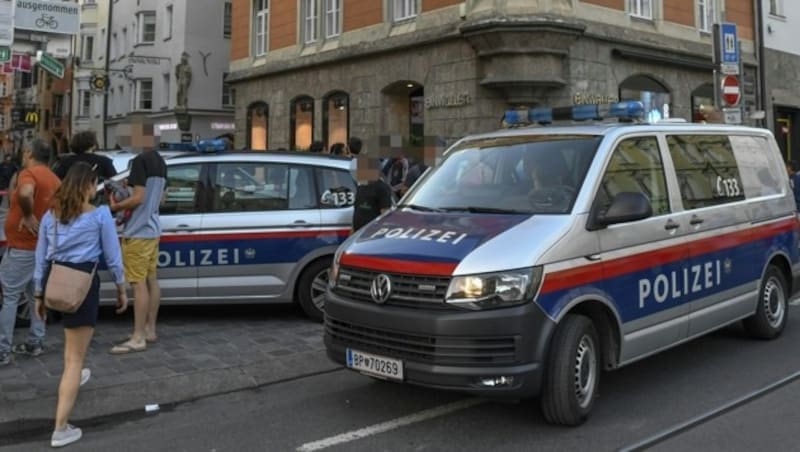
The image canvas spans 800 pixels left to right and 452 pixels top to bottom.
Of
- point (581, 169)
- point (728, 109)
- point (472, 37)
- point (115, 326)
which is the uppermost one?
point (472, 37)

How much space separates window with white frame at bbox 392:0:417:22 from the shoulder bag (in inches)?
591

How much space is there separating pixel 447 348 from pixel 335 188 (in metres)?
4.00

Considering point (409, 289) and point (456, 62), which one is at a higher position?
point (456, 62)

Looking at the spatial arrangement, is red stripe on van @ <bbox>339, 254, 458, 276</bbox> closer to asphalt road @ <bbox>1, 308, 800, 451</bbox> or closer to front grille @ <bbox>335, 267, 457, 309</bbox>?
front grille @ <bbox>335, 267, 457, 309</bbox>

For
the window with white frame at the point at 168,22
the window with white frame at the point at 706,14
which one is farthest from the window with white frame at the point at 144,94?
the window with white frame at the point at 706,14

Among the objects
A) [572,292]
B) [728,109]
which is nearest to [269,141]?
[728,109]

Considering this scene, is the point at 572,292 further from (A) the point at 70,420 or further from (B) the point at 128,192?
(B) the point at 128,192

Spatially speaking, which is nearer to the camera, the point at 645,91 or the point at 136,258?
the point at 136,258

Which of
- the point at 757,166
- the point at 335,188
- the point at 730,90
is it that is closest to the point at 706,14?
the point at 730,90

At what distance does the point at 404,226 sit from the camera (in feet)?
16.3

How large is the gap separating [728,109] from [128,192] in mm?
10509

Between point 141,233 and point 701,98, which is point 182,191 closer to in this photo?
point 141,233

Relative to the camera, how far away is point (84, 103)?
155 ft

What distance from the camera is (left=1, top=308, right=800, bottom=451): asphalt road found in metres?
4.42
